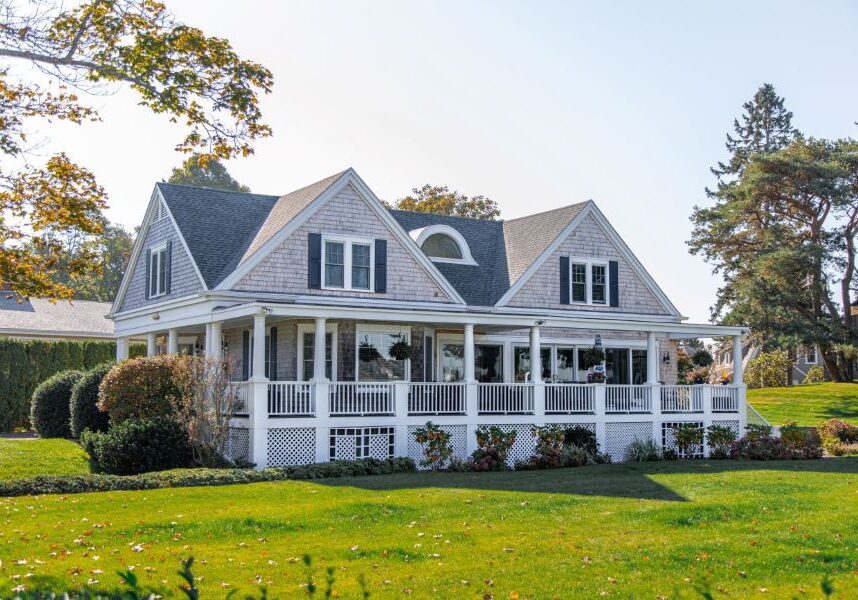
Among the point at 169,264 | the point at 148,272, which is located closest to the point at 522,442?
the point at 169,264

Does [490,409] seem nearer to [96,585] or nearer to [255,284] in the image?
[255,284]

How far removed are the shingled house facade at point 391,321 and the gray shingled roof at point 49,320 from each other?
7.64 meters

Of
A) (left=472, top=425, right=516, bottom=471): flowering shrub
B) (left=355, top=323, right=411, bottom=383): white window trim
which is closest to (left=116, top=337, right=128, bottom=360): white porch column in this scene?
(left=355, top=323, right=411, bottom=383): white window trim

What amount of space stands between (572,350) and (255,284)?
9.84 m

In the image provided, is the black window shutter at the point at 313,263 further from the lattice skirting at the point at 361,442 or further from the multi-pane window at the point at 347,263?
the lattice skirting at the point at 361,442

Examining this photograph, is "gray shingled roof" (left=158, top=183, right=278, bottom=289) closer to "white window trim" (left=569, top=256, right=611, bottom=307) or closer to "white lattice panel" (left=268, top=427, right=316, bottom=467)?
"white lattice panel" (left=268, top=427, right=316, bottom=467)

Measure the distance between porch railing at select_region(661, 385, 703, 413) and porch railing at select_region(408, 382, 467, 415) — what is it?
6.04 m

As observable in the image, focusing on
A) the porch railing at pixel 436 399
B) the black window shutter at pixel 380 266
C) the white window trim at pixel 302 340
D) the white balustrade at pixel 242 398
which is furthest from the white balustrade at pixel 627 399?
the white balustrade at pixel 242 398

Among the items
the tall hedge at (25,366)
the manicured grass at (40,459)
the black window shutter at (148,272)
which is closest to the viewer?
the manicured grass at (40,459)

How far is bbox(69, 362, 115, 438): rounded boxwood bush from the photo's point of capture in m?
23.4

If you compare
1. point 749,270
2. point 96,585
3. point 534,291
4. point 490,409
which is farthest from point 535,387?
point 749,270

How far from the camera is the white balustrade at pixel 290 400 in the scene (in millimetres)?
20391

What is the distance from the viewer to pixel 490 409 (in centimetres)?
2306

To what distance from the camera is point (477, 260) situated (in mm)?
28891
